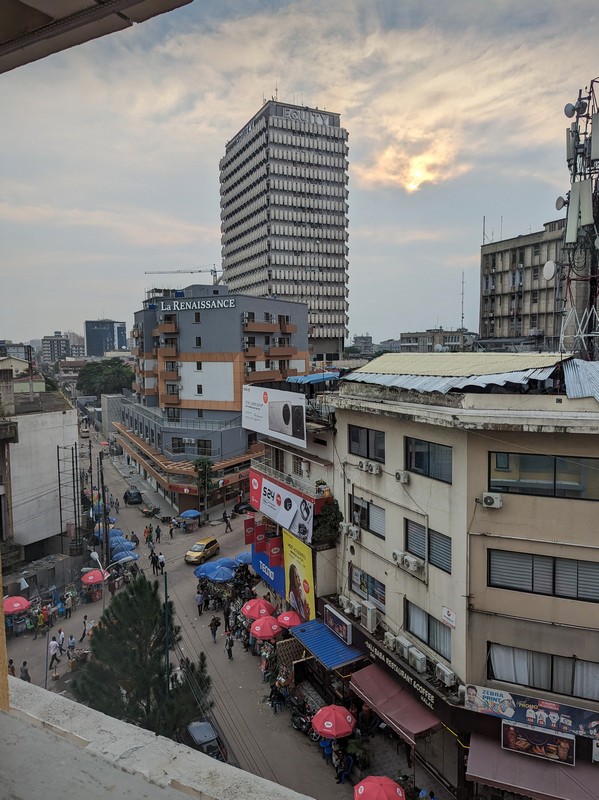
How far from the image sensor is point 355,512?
57.0ft

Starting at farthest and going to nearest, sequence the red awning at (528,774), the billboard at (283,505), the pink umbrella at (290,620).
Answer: the pink umbrella at (290,620) < the billboard at (283,505) < the red awning at (528,774)

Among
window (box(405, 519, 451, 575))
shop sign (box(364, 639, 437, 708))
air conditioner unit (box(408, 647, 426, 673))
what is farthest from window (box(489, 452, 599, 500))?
shop sign (box(364, 639, 437, 708))

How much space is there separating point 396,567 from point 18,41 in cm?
1494

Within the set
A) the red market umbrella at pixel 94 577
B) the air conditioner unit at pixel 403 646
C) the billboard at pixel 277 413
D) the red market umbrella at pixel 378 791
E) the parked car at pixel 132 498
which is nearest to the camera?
the red market umbrella at pixel 378 791

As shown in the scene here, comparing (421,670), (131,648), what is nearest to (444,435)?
(421,670)

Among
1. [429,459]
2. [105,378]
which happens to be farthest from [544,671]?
[105,378]

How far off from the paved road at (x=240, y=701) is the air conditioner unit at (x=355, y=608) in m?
3.83

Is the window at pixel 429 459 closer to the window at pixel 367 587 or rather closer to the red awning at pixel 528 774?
the window at pixel 367 587

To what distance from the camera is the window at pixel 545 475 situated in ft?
36.8

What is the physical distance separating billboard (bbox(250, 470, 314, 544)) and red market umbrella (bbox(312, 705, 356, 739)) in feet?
16.5

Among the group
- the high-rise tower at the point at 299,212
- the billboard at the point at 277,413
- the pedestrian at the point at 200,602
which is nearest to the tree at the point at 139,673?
the billboard at the point at 277,413

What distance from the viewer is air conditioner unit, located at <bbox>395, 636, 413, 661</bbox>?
1416 cm

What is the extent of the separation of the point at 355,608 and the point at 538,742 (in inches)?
251

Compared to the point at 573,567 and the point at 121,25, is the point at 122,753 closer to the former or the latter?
the point at 121,25
